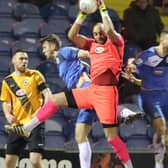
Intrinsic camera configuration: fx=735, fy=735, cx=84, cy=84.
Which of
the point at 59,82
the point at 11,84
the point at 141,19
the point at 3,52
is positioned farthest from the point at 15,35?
the point at 11,84

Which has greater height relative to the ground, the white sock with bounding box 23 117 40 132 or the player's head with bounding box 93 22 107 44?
the player's head with bounding box 93 22 107 44

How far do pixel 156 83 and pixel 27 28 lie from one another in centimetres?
321

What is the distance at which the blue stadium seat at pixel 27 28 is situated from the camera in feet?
36.9

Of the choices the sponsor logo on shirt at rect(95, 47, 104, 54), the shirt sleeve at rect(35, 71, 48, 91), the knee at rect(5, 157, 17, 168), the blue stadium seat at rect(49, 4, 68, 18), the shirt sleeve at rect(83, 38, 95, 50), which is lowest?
the knee at rect(5, 157, 17, 168)

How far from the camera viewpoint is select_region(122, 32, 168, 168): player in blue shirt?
859 centimetres

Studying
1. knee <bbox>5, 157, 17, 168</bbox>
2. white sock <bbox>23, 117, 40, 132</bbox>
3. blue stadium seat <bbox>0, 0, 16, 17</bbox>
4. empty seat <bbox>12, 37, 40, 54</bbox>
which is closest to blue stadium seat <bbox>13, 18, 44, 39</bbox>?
empty seat <bbox>12, 37, 40, 54</bbox>

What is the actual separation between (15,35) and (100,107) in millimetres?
3950

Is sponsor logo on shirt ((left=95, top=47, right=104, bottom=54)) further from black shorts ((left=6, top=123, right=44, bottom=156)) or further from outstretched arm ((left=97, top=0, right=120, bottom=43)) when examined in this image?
black shorts ((left=6, top=123, right=44, bottom=156))

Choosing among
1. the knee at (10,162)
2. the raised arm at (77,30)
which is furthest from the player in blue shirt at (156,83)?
the knee at (10,162)

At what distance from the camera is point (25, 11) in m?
11.6

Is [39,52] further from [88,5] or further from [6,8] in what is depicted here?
[88,5]

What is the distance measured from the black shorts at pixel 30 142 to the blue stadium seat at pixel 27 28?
3.22 metres

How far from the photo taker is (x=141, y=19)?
11148mm

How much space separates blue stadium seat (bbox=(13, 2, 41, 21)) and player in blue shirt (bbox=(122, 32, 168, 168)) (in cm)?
324
